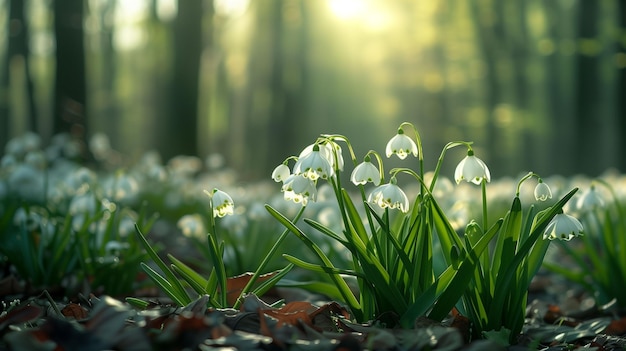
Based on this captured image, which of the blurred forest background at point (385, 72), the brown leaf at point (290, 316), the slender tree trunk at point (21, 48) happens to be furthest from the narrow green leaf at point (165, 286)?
the blurred forest background at point (385, 72)

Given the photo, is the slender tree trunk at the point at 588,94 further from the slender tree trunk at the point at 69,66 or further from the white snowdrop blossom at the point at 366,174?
the white snowdrop blossom at the point at 366,174

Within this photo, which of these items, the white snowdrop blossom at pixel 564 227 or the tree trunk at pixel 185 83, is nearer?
the white snowdrop blossom at pixel 564 227

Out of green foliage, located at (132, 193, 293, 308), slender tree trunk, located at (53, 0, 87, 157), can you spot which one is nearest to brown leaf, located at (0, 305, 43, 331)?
green foliage, located at (132, 193, 293, 308)

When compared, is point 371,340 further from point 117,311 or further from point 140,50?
point 140,50

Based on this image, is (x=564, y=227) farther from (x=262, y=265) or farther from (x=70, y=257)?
(x=70, y=257)

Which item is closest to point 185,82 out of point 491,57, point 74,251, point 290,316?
point 74,251
